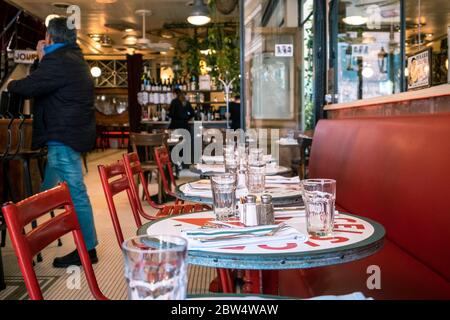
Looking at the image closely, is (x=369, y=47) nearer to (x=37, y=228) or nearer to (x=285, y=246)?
(x=285, y=246)

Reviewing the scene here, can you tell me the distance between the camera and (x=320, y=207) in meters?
1.54

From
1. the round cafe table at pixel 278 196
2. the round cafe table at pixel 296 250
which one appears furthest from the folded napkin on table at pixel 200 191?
the round cafe table at pixel 296 250

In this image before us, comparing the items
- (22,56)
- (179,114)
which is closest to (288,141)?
(179,114)

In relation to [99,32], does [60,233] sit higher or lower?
lower

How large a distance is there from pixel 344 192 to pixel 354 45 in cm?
720

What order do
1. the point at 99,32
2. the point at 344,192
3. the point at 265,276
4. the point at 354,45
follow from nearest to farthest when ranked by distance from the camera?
the point at 265,276
the point at 344,192
the point at 354,45
the point at 99,32

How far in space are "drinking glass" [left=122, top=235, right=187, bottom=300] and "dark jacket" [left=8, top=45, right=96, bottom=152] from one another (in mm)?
3109

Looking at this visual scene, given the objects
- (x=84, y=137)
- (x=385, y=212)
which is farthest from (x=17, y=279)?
(x=385, y=212)

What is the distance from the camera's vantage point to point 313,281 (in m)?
2.20

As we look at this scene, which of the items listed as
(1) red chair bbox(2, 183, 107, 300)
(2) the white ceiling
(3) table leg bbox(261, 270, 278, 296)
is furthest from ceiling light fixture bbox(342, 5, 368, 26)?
(1) red chair bbox(2, 183, 107, 300)

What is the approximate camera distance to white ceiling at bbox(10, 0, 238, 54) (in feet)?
33.8

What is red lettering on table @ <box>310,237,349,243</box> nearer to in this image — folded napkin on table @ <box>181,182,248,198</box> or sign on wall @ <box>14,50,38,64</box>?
folded napkin on table @ <box>181,182,248,198</box>
